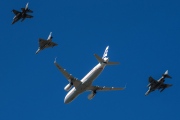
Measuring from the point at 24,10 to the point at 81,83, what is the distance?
86.5 ft

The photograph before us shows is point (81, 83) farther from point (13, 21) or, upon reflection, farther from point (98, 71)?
point (13, 21)

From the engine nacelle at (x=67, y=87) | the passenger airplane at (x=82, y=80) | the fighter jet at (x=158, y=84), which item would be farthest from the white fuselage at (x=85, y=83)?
the fighter jet at (x=158, y=84)

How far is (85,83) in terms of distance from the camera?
80.4 meters

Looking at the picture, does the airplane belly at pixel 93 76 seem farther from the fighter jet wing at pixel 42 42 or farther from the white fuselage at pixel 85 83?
the fighter jet wing at pixel 42 42

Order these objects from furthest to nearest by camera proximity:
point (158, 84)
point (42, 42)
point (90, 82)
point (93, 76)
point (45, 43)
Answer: point (45, 43) → point (42, 42) → point (158, 84) → point (90, 82) → point (93, 76)

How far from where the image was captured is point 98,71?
2995 inches

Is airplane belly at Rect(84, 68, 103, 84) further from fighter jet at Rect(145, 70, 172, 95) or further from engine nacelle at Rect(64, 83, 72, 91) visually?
fighter jet at Rect(145, 70, 172, 95)

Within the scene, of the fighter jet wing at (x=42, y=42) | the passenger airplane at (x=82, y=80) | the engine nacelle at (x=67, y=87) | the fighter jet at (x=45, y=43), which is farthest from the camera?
the fighter jet at (x=45, y=43)

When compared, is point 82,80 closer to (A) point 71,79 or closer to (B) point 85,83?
(B) point 85,83

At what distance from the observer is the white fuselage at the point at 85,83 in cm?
7614

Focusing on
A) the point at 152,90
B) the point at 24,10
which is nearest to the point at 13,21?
the point at 24,10

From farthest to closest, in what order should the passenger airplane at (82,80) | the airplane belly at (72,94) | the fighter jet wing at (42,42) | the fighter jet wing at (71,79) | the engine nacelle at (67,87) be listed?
1. the fighter jet wing at (42,42)
2. the airplane belly at (72,94)
3. the engine nacelle at (67,87)
4. the fighter jet wing at (71,79)
5. the passenger airplane at (82,80)

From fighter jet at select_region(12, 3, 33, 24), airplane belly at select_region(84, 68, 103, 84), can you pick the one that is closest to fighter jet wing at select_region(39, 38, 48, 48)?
fighter jet at select_region(12, 3, 33, 24)

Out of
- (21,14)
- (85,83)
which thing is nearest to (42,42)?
(21,14)
